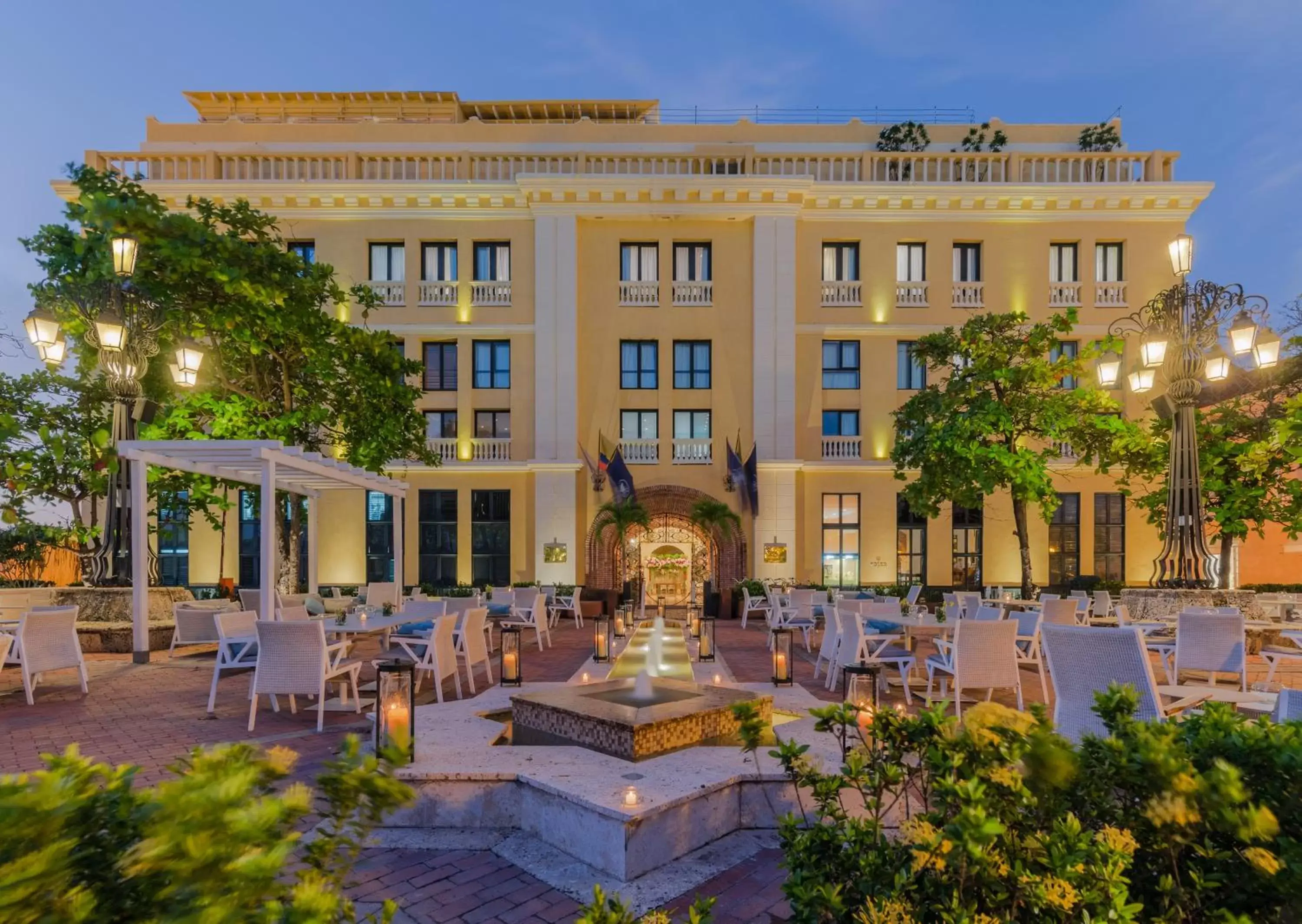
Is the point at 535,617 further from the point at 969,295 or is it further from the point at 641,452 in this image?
the point at 969,295

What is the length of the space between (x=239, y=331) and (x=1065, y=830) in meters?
13.2

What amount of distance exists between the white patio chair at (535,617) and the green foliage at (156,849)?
9.68m

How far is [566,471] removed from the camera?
18.6 m

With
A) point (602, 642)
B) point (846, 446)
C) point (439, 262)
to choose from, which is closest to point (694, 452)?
point (846, 446)

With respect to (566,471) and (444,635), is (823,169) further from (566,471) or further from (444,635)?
(444,635)

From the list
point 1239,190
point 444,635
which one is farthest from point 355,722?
point 1239,190

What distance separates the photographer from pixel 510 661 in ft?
22.7

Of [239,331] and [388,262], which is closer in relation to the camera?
[239,331]

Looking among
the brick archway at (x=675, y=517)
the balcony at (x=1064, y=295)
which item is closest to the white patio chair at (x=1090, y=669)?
the brick archway at (x=675, y=517)

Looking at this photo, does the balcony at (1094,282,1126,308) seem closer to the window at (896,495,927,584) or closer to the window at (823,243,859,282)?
the window at (823,243,859,282)

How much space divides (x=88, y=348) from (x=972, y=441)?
1603cm

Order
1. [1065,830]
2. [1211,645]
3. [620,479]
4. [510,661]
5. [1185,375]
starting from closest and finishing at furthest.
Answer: [1065,830]
[1211,645]
[510,661]
[1185,375]
[620,479]

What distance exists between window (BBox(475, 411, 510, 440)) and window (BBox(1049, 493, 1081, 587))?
1583cm

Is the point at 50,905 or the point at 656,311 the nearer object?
the point at 50,905
